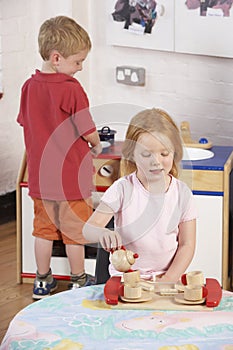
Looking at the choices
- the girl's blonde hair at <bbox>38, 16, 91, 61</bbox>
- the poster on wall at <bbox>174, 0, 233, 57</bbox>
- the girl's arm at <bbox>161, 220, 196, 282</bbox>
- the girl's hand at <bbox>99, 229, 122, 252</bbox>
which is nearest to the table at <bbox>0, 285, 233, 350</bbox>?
the girl's hand at <bbox>99, 229, 122, 252</bbox>

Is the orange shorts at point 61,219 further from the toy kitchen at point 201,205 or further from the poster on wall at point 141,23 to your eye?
the poster on wall at point 141,23

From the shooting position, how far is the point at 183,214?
2.21 meters

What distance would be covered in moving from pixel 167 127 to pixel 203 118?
5.41 ft

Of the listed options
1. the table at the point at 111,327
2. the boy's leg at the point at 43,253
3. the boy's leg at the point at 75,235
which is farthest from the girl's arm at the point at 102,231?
the boy's leg at the point at 43,253

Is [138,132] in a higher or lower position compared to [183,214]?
higher

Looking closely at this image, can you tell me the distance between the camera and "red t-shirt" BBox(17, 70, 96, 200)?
122 inches

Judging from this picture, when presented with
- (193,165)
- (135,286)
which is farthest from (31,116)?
(135,286)

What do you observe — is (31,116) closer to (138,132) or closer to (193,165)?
(193,165)

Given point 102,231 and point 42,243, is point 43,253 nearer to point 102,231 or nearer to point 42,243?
point 42,243

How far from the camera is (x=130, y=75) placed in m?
3.98

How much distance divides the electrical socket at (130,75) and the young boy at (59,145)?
0.73 metres

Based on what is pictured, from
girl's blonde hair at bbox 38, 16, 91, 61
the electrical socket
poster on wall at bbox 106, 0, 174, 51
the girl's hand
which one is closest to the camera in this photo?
the girl's hand

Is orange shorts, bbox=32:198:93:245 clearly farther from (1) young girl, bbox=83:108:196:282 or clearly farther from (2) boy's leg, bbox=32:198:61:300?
(1) young girl, bbox=83:108:196:282

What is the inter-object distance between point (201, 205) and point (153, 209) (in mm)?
1013
